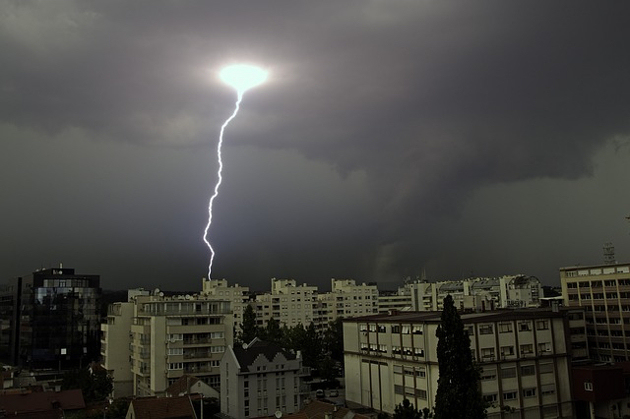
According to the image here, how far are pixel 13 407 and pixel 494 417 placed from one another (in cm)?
3845

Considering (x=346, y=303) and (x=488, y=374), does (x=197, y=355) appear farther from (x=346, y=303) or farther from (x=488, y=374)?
(x=346, y=303)

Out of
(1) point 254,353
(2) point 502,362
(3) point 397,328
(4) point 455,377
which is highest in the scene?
(3) point 397,328

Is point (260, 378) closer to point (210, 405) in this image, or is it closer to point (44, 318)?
point (210, 405)

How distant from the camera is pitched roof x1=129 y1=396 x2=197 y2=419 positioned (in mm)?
39031

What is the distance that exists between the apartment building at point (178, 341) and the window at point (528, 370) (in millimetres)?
29184

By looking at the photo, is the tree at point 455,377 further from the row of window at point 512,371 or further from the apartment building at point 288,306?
the apartment building at point 288,306

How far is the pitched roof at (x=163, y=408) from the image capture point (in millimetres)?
39031

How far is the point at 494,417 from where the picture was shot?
42.2 metres

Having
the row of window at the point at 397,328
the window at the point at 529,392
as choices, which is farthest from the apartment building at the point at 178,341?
the window at the point at 529,392

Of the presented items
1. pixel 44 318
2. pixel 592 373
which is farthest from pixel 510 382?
pixel 44 318

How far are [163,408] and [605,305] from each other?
169ft

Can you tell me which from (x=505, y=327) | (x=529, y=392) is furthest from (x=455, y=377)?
(x=529, y=392)

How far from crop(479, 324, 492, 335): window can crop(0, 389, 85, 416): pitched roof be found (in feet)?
113

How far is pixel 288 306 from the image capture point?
4611 inches
